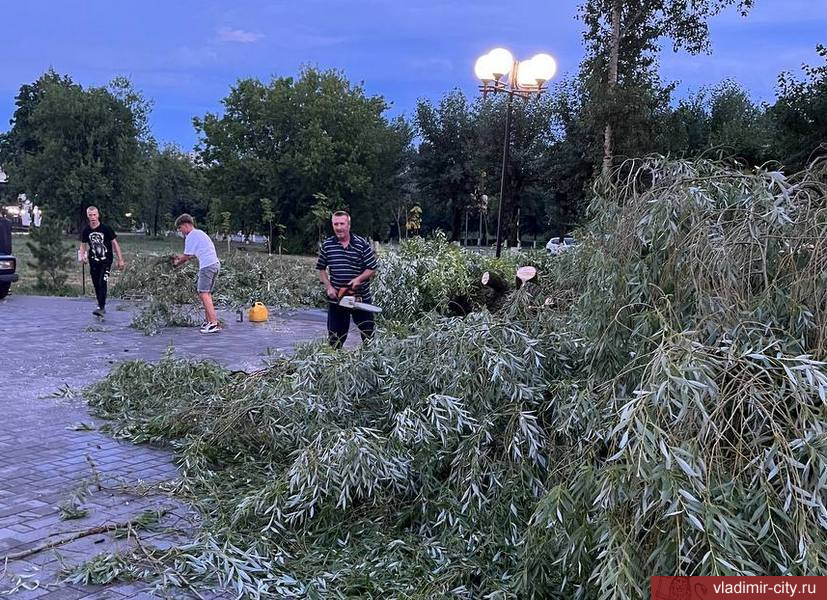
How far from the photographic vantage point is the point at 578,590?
2.75 m

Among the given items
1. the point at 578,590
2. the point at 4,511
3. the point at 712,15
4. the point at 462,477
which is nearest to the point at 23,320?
the point at 4,511

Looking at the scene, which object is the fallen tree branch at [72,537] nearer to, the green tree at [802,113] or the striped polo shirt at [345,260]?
the striped polo shirt at [345,260]

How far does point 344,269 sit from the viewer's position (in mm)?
7352

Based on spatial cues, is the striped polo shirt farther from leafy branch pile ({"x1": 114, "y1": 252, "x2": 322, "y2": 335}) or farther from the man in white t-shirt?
leafy branch pile ({"x1": 114, "y1": 252, "x2": 322, "y2": 335})

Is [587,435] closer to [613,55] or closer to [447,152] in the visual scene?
[613,55]

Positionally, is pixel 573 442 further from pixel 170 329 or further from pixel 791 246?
pixel 170 329

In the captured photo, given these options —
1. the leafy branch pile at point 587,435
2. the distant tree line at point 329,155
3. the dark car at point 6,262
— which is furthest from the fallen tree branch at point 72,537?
the distant tree line at point 329,155

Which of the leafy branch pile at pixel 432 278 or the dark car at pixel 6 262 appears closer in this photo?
the leafy branch pile at pixel 432 278

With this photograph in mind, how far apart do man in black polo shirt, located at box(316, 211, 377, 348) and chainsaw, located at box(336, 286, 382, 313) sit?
0.04 m

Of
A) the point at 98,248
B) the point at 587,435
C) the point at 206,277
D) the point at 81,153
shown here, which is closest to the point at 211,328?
the point at 206,277

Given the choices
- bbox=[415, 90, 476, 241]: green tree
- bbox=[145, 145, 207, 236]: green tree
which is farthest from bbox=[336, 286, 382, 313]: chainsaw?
bbox=[145, 145, 207, 236]: green tree

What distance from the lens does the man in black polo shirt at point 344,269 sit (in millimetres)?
7305

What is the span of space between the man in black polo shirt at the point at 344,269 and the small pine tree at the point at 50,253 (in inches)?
428

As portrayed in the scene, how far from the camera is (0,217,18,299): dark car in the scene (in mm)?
13805
